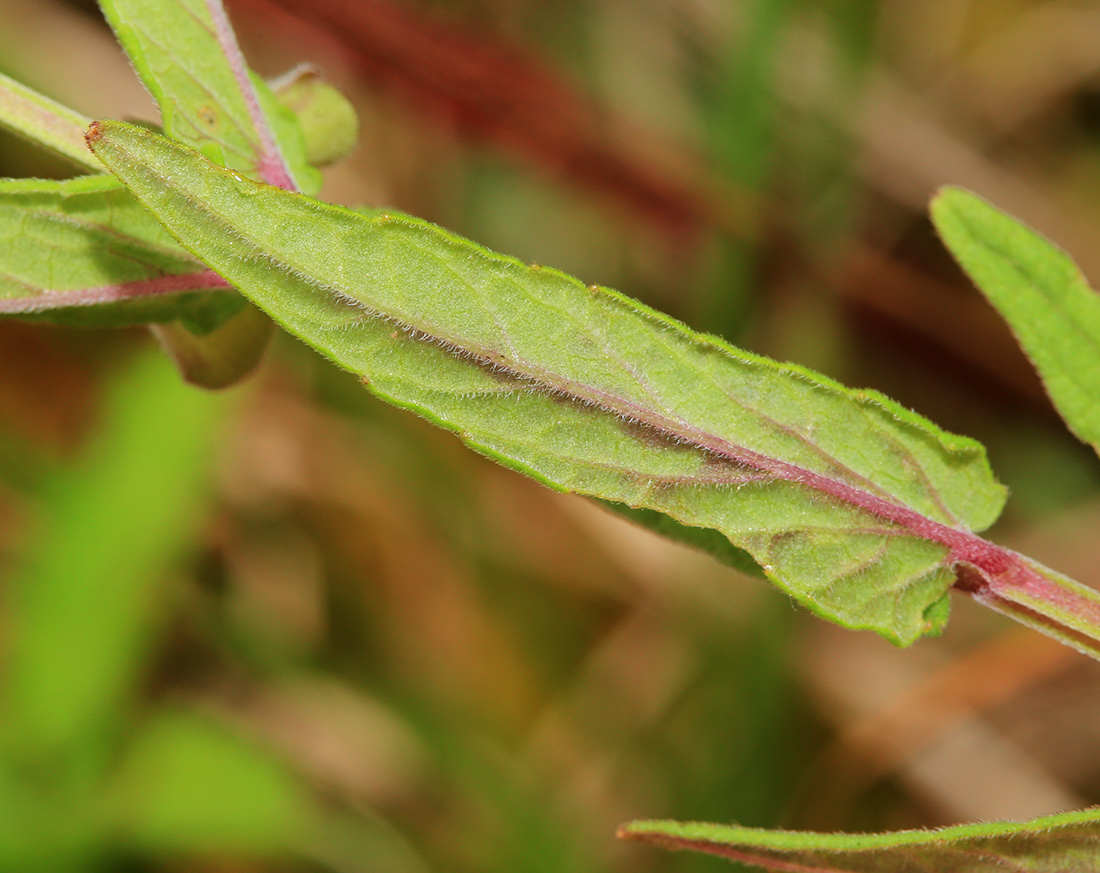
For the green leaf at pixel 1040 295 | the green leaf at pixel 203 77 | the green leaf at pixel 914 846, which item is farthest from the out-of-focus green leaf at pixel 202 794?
the green leaf at pixel 1040 295

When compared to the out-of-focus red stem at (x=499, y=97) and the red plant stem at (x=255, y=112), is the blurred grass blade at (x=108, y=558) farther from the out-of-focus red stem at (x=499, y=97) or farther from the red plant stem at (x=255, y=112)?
the red plant stem at (x=255, y=112)

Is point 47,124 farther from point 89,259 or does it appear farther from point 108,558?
point 108,558

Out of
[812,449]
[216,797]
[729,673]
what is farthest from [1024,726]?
[812,449]

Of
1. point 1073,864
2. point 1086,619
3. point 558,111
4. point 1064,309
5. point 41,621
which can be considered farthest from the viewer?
point 558,111

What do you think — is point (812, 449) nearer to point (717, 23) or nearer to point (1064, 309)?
point (1064, 309)

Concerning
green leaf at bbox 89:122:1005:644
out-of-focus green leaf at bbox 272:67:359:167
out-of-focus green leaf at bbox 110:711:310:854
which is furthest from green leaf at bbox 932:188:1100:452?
out-of-focus green leaf at bbox 110:711:310:854

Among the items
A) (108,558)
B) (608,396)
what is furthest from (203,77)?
(108,558)
